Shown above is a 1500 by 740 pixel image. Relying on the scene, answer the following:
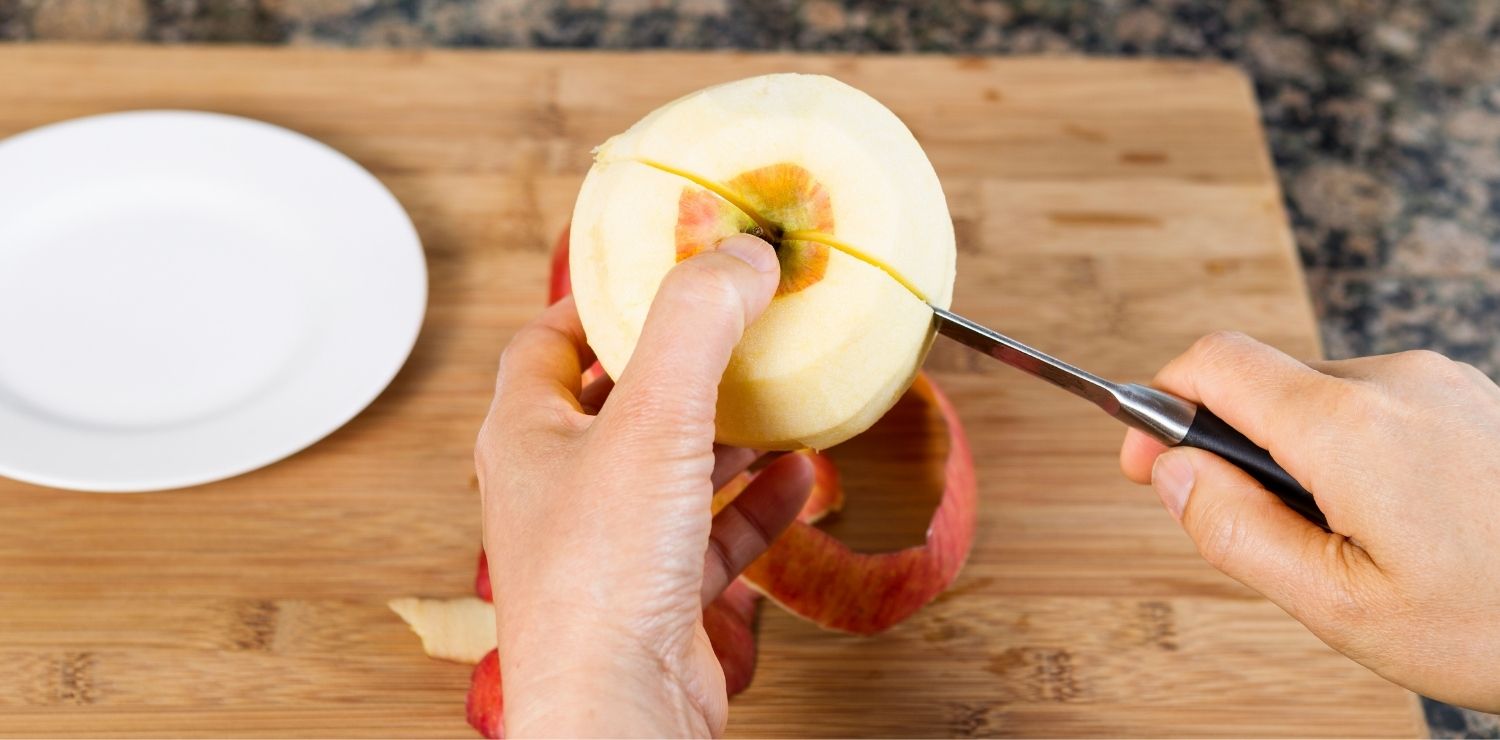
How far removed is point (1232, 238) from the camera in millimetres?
1631

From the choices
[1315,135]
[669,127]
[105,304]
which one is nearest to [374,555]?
[105,304]

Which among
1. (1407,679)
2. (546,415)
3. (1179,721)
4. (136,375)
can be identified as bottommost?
(1179,721)

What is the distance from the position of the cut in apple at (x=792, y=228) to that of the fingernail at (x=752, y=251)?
0.03 meters

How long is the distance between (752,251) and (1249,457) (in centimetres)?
49

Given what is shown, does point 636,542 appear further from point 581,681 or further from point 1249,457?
point 1249,457

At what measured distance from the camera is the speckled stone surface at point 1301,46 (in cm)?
199

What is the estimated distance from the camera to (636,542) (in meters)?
0.85

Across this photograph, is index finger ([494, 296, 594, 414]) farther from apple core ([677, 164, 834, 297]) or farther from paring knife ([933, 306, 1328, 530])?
Result: paring knife ([933, 306, 1328, 530])

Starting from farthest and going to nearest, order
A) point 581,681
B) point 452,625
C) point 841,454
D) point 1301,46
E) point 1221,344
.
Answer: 1. point 1301,46
2. point 841,454
3. point 452,625
4. point 1221,344
5. point 581,681

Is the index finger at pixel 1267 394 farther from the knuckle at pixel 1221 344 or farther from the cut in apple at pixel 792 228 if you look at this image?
the cut in apple at pixel 792 228

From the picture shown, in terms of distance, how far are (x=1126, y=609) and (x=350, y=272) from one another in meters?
1.02

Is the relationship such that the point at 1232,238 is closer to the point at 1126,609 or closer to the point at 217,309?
the point at 1126,609

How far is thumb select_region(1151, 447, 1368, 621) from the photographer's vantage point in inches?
38.7

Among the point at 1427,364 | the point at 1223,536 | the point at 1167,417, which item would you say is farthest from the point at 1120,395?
the point at 1427,364
